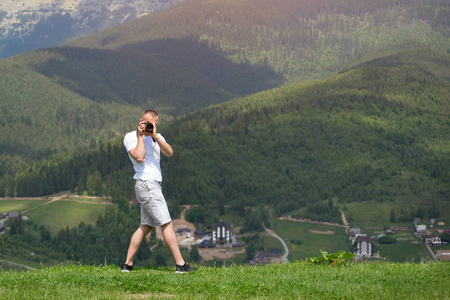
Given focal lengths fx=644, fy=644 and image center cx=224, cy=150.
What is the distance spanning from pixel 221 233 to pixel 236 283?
463ft

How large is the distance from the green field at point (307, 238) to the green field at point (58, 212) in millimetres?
47533

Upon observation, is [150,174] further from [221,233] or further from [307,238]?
[307,238]

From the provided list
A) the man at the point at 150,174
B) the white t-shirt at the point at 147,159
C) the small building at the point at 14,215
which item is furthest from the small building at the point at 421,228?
the white t-shirt at the point at 147,159

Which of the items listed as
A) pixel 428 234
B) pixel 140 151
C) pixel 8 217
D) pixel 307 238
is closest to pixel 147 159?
pixel 140 151

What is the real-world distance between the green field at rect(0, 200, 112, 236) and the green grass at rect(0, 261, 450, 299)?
459 ft

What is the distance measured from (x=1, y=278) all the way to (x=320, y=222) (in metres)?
157

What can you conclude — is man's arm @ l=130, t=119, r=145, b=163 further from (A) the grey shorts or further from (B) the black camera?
(A) the grey shorts

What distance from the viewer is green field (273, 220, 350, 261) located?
142m

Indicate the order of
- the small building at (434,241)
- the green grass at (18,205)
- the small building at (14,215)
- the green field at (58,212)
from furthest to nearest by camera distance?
the green grass at (18,205), the small building at (14,215), the green field at (58,212), the small building at (434,241)

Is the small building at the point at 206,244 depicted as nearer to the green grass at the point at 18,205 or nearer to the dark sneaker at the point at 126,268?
the green grass at the point at 18,205

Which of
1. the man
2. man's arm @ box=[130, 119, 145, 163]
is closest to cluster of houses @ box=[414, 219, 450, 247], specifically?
the man

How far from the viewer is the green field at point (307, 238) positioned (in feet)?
467

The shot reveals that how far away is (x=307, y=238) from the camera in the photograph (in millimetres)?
154000

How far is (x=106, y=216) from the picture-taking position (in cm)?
16038
